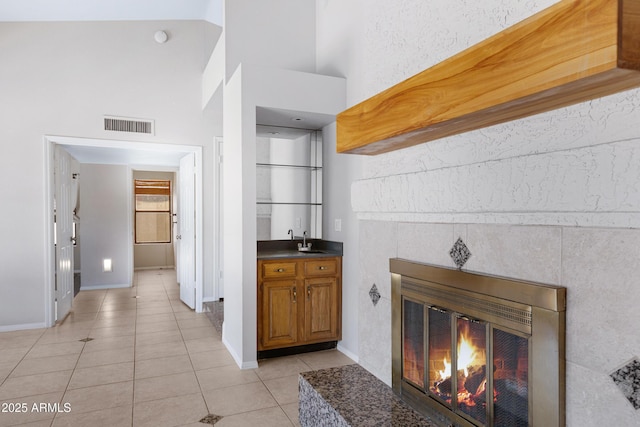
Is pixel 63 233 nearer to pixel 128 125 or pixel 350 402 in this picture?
pixel 128 125

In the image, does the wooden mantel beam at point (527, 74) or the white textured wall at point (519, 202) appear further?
the white textured wall at point (519, 202)

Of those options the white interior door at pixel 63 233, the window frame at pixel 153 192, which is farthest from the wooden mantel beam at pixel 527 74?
the window frame at pixel 153 192

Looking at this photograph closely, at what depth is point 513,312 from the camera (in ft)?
5.13

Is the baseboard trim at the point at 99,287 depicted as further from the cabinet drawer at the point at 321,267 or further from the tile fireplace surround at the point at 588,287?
the tile fireplace surround at the point at 588,287

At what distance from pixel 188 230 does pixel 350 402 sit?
14.2 feet

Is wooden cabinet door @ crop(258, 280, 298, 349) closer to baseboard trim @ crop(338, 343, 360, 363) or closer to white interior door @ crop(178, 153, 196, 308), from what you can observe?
baseboard trim @ crop(338, 343, 360, 363)

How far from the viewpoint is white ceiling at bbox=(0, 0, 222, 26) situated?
4379 mm

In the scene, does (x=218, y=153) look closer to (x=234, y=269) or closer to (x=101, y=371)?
(x=234, y=269)

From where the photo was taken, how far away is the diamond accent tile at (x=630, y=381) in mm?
1165

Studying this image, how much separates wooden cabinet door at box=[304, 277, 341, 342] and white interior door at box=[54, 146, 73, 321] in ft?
10.6

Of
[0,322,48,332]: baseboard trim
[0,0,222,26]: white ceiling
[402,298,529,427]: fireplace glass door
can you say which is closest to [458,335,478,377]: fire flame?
[402,298,529,427]: fireplace glass door

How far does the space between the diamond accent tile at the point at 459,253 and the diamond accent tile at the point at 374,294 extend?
27.1 inches

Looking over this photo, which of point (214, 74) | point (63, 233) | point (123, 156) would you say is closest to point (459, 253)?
point (214, 74)

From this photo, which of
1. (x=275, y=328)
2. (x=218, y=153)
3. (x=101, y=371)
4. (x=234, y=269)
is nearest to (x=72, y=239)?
(x=218, y=153)
